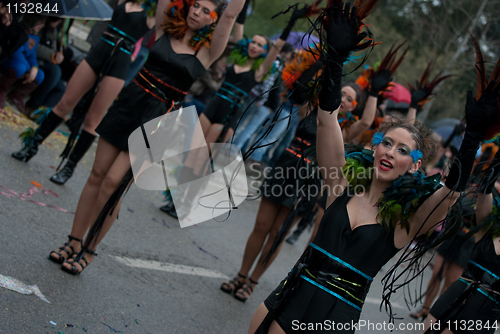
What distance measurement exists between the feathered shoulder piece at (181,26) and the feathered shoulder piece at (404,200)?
1844 mm

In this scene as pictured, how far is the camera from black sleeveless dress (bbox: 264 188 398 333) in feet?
8.11

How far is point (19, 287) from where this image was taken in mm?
3023

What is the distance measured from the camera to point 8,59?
640cm

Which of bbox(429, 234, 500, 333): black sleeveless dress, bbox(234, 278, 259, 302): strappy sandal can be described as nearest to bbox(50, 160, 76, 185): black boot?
bbox(234, 278, 259, 302): strappy sandal

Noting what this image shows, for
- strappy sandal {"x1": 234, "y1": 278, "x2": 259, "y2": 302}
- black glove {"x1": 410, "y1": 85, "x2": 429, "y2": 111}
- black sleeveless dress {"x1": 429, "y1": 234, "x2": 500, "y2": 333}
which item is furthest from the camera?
black glove {"x1": 410, "y1": 85, "x2": 429, "y2": 111}

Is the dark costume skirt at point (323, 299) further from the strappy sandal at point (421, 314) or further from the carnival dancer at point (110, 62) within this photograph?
the strappy sandal at point (421, 314)

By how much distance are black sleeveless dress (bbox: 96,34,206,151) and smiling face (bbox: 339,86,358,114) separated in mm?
1702

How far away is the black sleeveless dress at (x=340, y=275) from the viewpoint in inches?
97.3

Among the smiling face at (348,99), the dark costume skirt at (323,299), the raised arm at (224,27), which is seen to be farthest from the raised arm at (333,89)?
the smiling face at (348,99)

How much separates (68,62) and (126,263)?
4.55 metres

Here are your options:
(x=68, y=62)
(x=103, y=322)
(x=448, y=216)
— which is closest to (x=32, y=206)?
(x=103, y=322)

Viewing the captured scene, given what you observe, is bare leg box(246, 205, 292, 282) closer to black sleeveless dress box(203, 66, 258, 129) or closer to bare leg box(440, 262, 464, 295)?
black sleeveless dress box(203, 66, 258, 129)

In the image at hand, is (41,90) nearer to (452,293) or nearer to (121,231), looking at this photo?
(121,231)

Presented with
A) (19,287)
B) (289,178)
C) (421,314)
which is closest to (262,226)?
(289,178)
